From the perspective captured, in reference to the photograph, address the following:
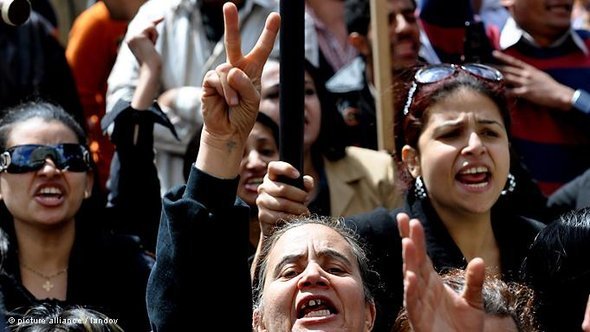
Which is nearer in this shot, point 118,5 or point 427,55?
point 427,55

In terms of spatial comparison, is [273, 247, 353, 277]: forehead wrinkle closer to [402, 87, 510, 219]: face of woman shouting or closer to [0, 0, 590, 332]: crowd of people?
[0, 0, 590, 332]: crowd of people

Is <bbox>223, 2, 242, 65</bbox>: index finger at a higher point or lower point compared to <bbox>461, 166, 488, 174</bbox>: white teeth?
higher

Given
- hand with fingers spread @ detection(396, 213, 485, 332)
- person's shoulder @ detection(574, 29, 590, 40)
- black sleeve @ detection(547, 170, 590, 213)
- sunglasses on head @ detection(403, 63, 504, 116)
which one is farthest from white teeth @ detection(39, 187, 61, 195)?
person's shoulder @ detection(574, 29, 590, 40)

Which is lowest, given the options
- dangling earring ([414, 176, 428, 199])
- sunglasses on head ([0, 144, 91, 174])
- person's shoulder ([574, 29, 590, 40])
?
dangling earring ([414, 176, 428, 199])

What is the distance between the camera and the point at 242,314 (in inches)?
137

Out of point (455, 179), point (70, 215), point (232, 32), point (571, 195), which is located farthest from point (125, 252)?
point (571, 195)

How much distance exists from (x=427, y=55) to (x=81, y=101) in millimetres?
1582

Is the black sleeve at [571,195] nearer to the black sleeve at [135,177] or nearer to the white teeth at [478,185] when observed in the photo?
the white teeth at [478,185]

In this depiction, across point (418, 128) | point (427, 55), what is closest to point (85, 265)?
point (418, 128)

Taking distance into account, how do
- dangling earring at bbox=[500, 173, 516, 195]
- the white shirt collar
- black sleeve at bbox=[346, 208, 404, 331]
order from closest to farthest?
1. black sleeve at bbox=[346, 208, 404, 331]
2. dangling earring at bbox=[500, 173, 516, 195]
3. the white shirt collar

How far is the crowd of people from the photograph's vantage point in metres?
3.48

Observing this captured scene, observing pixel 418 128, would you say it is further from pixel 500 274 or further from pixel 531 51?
pixel 531 51

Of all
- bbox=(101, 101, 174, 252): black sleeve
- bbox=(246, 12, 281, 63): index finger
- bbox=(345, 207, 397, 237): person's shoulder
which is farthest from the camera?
bbox=(101, 101, 174, 252): black sleeve

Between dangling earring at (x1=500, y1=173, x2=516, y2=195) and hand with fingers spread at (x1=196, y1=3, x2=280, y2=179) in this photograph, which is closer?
hand with fingers spread at (x1=196, y1=3, x2=280, y2=179)
